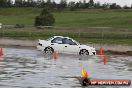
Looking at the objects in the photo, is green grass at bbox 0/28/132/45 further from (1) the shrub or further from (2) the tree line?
(2) the tree line

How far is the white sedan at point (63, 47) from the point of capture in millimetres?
36594

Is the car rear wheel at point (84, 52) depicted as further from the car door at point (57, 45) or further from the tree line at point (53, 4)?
the tree line at point (53, 4)

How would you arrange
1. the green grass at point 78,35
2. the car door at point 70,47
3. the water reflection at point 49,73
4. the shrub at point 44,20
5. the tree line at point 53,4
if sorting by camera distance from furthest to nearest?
the tree line at point 53,4
the shrub at point 44,20
the green grass at point 78,35
the car door at point 70,47
the water reflection at point 49,73

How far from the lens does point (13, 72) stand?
74.7 ft

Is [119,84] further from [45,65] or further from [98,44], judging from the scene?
[98,44]

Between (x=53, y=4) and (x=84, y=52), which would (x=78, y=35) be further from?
(x=53, y=4)

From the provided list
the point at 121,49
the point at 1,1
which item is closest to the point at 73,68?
the point at 121,49

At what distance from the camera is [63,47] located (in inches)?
1457

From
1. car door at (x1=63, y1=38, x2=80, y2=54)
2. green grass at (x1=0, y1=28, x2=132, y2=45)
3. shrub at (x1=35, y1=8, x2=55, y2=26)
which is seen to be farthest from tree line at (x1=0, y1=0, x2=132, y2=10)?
car door at (x1=63, y1=38, x2=80, y2=54)

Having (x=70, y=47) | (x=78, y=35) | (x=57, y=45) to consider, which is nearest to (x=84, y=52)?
(x=70, y=47)

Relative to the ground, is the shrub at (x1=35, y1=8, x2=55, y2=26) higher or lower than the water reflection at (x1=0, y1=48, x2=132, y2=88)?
lower

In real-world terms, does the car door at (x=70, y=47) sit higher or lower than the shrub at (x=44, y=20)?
higher

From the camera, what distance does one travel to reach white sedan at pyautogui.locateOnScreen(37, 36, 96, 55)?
120 ft

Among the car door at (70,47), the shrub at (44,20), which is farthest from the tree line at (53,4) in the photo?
the car door at (70,47)
